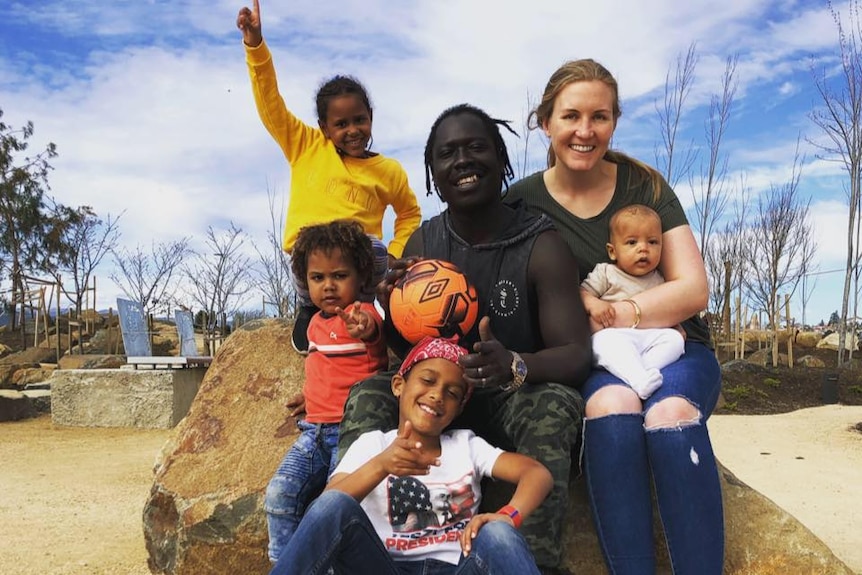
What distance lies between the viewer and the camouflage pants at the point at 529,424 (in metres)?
2.53

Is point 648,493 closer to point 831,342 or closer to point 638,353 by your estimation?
point 638,353

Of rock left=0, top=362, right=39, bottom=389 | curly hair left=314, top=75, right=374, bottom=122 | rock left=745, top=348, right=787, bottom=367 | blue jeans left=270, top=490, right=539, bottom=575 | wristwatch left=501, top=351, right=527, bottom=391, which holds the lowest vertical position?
rock left=745, top=348, right=787, bottom=367

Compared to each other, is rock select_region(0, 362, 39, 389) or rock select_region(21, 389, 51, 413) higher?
rock select_region(0, 362, 39, 389)

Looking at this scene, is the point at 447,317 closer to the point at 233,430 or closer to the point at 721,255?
the point at 233,430

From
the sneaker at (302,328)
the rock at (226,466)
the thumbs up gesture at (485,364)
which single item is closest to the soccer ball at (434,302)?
the thumbs up gesture at (485,364)

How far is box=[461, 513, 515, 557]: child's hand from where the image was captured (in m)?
2.21

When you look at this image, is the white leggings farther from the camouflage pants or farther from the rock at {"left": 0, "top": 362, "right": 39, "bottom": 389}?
the rock at {"left": 0, "top": 362, "right": 39, "bottom": 389}

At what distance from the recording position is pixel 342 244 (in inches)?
124

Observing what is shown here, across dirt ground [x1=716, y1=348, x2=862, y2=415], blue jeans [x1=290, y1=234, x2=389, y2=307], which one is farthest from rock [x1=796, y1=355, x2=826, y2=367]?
blue jeans [x1=290, y1=234, x2=389, y2=307]

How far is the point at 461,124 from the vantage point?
9.61 ft

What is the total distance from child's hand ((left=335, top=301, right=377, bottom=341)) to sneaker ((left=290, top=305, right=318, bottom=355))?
0.72 m

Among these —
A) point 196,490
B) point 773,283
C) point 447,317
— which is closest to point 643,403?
point 447,317

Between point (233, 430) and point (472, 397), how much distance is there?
4.47 ft

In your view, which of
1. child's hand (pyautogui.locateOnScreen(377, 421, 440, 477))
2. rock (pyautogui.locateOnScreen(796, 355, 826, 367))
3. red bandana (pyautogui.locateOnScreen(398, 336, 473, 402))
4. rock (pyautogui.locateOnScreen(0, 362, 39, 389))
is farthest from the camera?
rock (pyautogui.locateOnScreen(796, 355, 826, 367))
